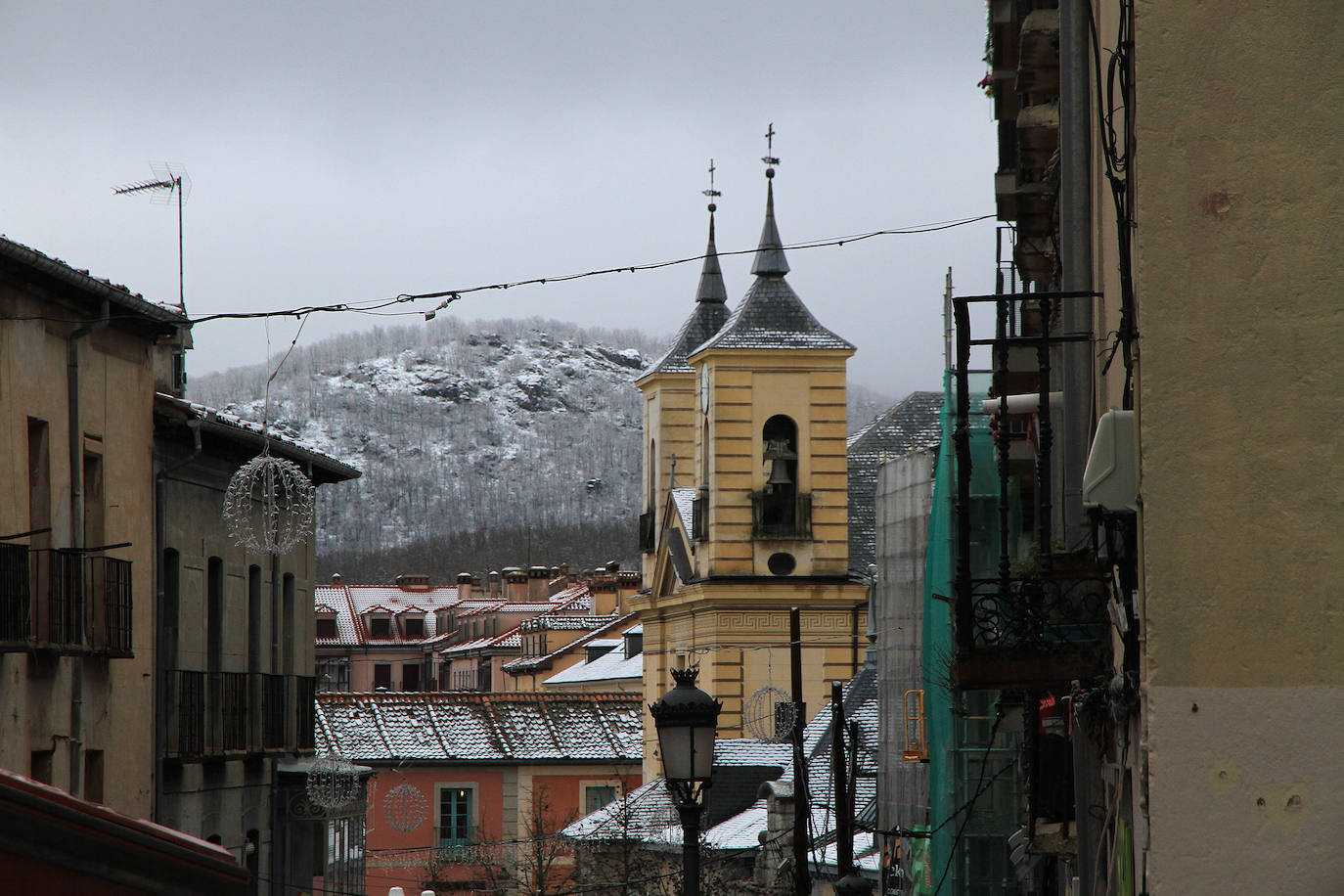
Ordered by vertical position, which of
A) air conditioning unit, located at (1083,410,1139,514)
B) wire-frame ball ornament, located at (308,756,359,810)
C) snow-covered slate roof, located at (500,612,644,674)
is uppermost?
air conditioning unit, located at (1083,410,1139,514)

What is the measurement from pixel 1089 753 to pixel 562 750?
43784mm

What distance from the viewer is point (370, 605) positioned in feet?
375

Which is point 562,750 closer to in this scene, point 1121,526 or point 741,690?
point 741,690

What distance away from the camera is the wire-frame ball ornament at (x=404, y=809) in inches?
1991

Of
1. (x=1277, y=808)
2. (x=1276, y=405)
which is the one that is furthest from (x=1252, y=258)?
(x=1277, y=808)

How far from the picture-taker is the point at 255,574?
84.9 feet

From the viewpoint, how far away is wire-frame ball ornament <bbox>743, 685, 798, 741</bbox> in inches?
1730

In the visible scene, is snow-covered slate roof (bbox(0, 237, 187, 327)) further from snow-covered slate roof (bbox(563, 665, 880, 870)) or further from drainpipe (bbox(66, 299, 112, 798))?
snow-covered slate roof (bbox(563, 665, 880, 870))

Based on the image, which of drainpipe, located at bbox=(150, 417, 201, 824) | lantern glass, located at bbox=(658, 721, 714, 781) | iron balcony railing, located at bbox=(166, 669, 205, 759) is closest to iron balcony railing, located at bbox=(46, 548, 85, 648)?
iron balcony railing, located at bbox=(166, 669, 205, 759)

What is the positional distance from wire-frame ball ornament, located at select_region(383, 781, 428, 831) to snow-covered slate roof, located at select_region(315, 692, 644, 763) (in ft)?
4.14

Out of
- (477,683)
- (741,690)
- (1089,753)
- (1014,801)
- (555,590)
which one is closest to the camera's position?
(1089,753)

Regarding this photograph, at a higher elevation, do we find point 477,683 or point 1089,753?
point 1089,753

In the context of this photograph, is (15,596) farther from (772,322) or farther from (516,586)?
(516,586)

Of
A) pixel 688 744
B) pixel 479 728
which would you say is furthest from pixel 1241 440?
pixel 479 728
